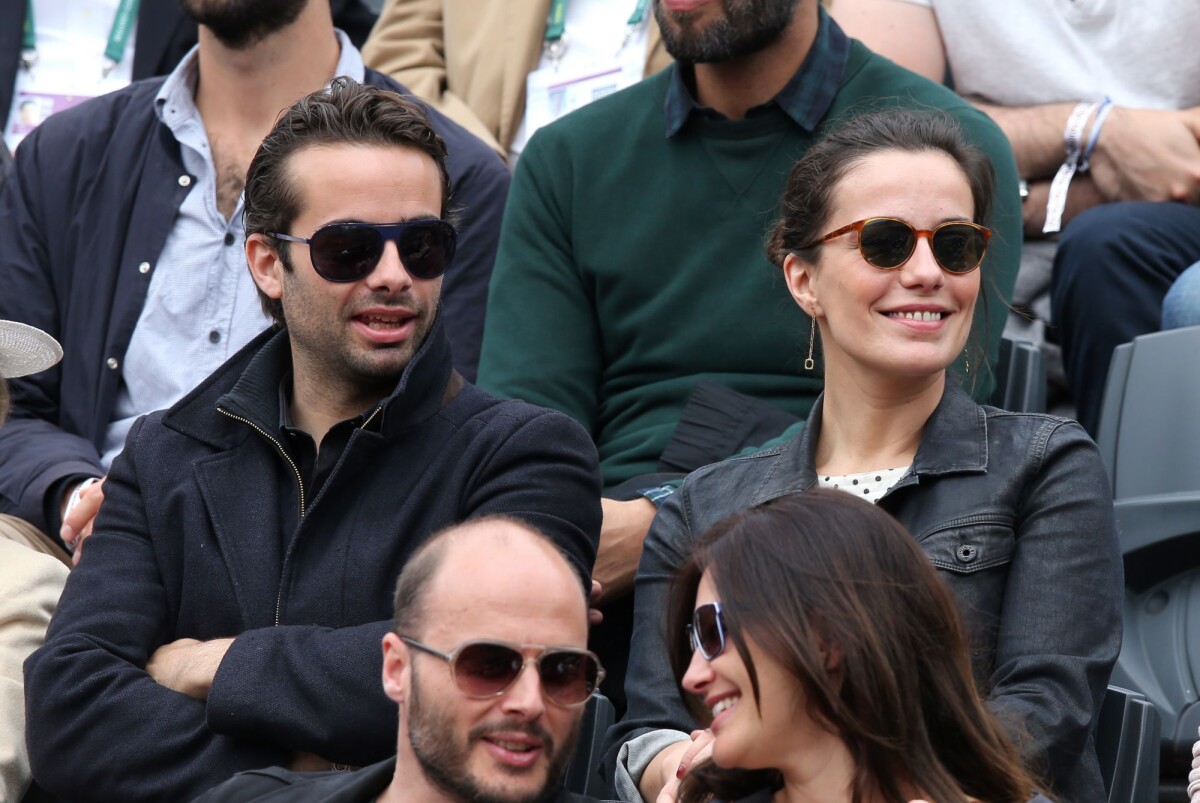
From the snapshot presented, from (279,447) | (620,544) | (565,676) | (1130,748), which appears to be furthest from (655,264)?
(565,676)

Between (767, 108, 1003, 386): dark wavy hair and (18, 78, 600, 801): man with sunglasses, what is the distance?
545mm

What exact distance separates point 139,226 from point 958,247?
229cm

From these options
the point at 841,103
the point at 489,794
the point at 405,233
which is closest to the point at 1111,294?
the point at 841,103

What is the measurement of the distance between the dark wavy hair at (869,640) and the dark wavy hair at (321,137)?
1362mm

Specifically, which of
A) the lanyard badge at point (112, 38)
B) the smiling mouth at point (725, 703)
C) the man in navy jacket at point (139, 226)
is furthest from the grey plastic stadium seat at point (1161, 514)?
the lanyard badge at point (112, 38)

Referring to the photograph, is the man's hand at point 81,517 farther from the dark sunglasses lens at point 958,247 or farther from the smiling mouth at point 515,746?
the dark sunglasses lens at point 958,247

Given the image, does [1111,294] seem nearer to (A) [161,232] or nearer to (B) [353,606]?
(B) [353,606]

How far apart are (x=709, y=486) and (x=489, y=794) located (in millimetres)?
966

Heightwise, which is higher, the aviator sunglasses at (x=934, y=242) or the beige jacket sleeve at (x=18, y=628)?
the aviator sunglasses at (x=934, y=242)

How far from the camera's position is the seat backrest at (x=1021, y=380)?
401cm

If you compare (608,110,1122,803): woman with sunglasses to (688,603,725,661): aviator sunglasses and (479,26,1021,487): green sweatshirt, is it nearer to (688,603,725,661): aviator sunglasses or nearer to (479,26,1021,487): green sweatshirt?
(688,603,725,661): aviator sunglasses

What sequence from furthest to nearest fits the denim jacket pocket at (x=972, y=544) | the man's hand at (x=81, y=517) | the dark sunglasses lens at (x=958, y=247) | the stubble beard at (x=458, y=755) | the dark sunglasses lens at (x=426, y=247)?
the man's hand at (x=81, y=517) → the dark sunglasses lens at (x=426, y=247) → the dark sunglasses lens at (x=958, y=247) → the denim jacket pocket at (x=972, y=544) → the stubble beard at (x=458, y=755)

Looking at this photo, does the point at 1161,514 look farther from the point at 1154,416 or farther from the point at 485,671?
the point at 485,671

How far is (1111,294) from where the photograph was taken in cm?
409
